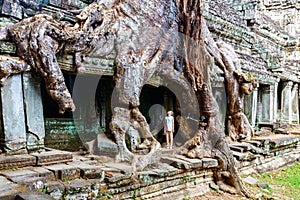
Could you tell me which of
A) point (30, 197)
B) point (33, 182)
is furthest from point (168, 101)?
point (30, 197)

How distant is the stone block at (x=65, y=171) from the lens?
187 inches

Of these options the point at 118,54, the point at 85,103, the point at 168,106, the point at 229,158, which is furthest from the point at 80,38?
the point at 229,158

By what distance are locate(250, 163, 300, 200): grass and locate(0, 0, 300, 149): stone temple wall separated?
2142mm

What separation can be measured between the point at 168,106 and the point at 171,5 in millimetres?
2635

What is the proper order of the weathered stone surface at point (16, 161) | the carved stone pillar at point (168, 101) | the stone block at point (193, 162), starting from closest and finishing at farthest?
the weathered stone surface at point (16, 161) → the stone block at point (193, 162) → the carved stone pillar at point (168, 101)

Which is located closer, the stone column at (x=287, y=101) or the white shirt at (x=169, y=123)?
the white shirt at (x=169, y=123)

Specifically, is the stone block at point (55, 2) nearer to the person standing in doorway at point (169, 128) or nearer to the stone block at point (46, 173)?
the person standing in doorway at point (169, 128)

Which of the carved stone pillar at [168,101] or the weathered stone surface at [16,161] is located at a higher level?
the carved stone pillar at [168,101]

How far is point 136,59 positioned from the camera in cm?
651

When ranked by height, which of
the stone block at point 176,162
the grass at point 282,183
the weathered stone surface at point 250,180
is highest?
the stone block at point 176,162

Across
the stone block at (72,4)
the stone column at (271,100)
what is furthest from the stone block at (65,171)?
the stone column at (271,100)

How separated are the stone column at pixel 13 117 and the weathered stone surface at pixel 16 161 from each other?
253 mm

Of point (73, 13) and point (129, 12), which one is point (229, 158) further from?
point (73, 13)

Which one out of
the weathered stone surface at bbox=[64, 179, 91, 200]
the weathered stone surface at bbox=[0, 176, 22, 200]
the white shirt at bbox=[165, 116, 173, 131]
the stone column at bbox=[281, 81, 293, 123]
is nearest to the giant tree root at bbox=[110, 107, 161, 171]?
the white shirt at bbox=[165, 116, 173, 131]
